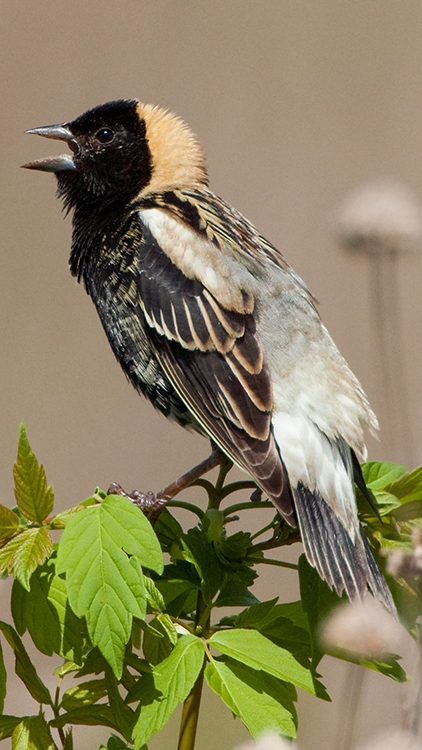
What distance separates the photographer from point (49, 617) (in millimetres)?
1312

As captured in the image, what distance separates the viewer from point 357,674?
1444mm

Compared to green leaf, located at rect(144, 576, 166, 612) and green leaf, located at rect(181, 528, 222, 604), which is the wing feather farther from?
green leaf, located at rect(144, 576, 166, 612)

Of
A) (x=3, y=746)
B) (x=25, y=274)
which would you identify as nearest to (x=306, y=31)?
(x=25, y=274)

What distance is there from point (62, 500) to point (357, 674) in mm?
2892

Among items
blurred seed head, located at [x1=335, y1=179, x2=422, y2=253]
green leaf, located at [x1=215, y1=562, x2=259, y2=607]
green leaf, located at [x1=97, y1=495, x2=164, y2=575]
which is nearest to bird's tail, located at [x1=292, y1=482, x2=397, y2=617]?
green leaf, located at [x1=215, y1=562, x2=259, y2=607]

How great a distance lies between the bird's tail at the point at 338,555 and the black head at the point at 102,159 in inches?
44.8

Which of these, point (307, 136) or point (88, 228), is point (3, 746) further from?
point (307, 136)

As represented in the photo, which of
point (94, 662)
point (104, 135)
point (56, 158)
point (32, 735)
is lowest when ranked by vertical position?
point (32, 735)

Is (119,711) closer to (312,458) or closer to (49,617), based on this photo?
(49,617)

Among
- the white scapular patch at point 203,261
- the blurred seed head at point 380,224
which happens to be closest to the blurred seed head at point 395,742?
the white scapular patch at point 203,261

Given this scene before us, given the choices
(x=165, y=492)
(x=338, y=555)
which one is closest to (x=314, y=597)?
(x=338, y=555)

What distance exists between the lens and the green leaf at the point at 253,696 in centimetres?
127

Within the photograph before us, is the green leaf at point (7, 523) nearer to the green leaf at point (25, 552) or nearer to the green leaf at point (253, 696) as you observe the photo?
the green leaf at point (25, 552)

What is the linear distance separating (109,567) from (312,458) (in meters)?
0.70
